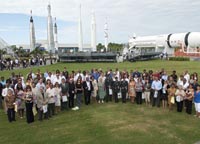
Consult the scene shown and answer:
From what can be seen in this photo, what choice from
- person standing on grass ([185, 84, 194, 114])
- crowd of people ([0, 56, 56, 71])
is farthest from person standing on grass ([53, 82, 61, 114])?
crowd of people ([0, 56, 56, 71])

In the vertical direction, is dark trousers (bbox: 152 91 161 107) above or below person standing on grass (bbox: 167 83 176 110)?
below

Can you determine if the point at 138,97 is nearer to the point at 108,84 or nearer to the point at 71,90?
the point at 108,84

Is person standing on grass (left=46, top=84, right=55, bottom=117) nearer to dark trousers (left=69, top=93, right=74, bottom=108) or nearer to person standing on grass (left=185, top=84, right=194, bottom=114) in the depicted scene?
dark trousers (left=69, top=93, right=74, bottom=108)

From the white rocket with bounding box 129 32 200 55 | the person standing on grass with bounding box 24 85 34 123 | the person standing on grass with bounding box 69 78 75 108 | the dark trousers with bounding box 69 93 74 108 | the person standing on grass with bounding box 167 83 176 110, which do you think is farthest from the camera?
the white rocket with bounding box 129 32 200 55

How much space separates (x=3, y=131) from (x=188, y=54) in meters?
42.4

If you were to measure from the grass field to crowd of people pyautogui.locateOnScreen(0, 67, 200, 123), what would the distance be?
1.88 ft

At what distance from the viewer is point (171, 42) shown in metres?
61.1

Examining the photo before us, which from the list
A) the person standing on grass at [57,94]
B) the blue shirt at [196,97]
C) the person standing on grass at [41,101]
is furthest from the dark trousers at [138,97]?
the person standing on grass at [41,101]

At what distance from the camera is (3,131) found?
491 inches

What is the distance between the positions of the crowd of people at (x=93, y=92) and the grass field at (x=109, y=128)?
1.88ft

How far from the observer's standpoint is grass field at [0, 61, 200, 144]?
10609 mm

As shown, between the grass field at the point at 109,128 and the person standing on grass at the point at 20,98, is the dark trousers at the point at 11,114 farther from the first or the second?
the person standing on grass at the point at 20,98

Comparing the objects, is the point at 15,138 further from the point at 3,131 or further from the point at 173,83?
the point at 173,83

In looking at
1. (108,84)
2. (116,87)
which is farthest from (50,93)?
(116,87)
